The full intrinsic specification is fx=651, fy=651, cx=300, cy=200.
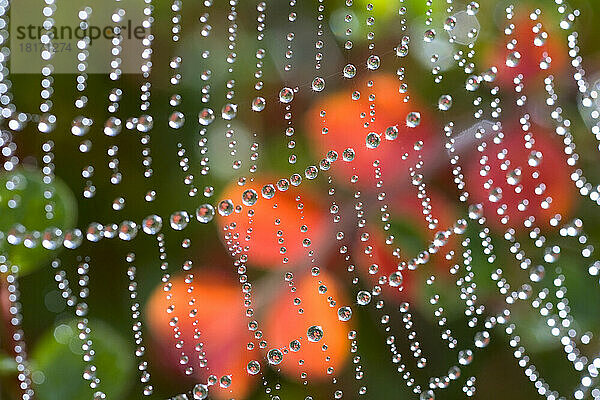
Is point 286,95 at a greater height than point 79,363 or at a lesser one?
greater

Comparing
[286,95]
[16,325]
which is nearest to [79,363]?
[16,325]

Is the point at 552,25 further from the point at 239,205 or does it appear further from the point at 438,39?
the point at 239,205

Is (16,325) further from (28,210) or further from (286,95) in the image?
(286,95)

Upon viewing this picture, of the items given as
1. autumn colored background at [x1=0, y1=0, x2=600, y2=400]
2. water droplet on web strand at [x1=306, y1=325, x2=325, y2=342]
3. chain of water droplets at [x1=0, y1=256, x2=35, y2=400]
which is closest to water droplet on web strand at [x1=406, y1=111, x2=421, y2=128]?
autumn colored background at [x1=0, y1=0, x2=600, y2=400]

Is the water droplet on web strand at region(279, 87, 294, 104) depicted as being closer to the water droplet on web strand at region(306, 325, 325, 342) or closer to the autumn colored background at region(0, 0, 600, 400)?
the autumn colored background at region(0, 0, 600, 400)

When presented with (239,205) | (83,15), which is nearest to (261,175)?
(239,205)

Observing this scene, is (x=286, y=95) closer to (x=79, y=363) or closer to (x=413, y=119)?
(x=413, y=119)

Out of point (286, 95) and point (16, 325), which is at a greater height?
point (286, 95)

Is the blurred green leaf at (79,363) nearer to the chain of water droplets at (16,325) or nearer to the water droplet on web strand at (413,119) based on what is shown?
the chain of water droplets at (16,325)
